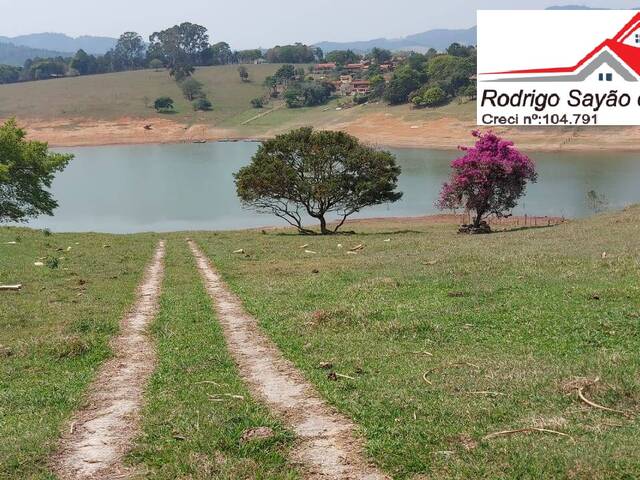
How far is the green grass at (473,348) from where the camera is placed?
5.98 meters

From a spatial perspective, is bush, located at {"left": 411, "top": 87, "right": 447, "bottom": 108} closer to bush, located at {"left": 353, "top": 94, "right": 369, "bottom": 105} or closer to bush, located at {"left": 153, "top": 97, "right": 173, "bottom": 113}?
bush, located at {"left": 353, "top": 94, "right": 369, "bottom": 105}

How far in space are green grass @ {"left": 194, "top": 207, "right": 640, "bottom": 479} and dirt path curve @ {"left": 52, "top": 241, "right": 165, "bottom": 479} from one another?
7.47ft

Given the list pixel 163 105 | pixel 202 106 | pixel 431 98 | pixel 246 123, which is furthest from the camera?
pixel 202 106

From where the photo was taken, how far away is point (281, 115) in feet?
590

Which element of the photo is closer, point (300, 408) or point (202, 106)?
point (300, 408)

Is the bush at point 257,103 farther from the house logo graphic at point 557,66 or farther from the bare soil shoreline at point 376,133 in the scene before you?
the house logo graphic at point 557,66

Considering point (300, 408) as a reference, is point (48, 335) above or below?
below

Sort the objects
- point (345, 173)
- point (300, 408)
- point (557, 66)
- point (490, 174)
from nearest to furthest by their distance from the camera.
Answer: point (300, 408)
point (557, 66)
point (490, 174)
point (345, 173)

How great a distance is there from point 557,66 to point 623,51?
169 inches

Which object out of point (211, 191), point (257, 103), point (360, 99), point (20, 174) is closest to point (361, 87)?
point (360, 99)

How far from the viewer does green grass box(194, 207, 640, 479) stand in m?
5.98

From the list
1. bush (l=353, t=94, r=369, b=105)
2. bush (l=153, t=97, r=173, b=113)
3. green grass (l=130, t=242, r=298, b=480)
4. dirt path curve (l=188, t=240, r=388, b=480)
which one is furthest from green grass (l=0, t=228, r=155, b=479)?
bush (l=153, t=97, r=173, b=113)

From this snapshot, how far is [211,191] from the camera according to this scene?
7519 centimetres

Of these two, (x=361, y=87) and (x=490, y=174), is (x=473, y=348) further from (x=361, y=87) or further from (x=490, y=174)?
(x=361, y=87)
